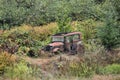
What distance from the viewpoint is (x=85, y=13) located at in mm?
27516

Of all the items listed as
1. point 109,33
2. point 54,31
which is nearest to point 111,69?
point 109,33

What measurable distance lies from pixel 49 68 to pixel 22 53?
230 cm

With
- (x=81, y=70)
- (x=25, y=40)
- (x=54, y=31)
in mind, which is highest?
(x=25, y=40)

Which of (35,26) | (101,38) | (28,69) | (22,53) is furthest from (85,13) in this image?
(28,69)

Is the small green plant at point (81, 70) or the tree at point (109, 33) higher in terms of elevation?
the tree at point (109, 33)

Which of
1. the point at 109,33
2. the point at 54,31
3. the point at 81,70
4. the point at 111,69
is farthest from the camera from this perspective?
the point at 54,31

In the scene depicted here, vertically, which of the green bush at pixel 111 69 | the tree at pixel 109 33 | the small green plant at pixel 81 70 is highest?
the tree at pixel 109 33

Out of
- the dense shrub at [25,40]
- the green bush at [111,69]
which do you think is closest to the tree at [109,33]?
the green bush at [111,69]

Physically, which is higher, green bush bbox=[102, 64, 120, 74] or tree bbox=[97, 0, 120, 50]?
tree bbox=[97, 0, 120, 50]

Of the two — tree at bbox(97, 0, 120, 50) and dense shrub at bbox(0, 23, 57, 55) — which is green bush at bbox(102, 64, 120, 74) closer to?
tree at bbox(97, 0, 120, 50)

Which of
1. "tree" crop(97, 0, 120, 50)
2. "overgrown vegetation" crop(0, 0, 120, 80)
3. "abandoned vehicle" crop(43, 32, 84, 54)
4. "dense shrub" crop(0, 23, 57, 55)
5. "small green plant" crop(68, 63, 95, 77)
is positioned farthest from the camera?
"abandoned vehicle" crop(43, 32, 84, 54)

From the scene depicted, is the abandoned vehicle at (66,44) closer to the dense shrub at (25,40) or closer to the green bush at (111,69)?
the dense shrub at (25,40)

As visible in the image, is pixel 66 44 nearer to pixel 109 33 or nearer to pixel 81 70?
pixel 109 33

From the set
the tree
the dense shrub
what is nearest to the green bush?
the tree
